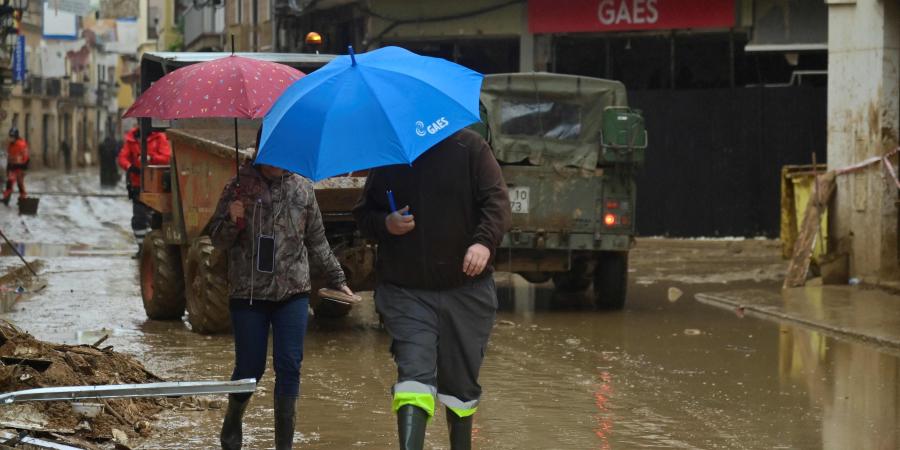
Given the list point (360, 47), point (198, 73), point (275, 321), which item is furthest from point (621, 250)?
point (360, 47)

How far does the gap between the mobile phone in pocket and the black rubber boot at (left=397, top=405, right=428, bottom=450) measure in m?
1.22

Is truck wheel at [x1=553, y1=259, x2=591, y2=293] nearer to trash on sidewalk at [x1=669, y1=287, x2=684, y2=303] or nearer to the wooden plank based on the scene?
trash on sidewalk at [x1=669, y1=287, x2=684, y2=303]

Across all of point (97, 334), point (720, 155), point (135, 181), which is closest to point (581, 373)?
point (97, 334)

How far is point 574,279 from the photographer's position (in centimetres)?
1597

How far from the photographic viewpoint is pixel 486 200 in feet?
20.7

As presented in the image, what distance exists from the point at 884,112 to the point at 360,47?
11.6 metres

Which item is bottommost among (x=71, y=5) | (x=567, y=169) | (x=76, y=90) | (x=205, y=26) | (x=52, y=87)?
(x=567, y=169)

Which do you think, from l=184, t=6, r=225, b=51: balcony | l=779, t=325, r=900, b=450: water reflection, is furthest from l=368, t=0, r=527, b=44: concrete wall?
l=184, t=6, r=225, b=51: balcony

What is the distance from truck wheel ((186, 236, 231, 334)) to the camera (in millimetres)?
12023

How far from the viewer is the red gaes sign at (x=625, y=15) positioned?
23.0m

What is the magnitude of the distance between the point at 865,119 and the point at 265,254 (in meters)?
10.4

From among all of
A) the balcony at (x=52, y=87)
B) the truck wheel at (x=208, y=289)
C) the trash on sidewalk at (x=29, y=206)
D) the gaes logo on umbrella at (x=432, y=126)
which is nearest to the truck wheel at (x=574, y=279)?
the truck wheel at (x=208, y=289)

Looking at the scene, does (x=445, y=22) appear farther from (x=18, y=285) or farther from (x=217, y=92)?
(x=217, y=92)

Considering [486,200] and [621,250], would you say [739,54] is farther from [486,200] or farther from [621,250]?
[486,200]
